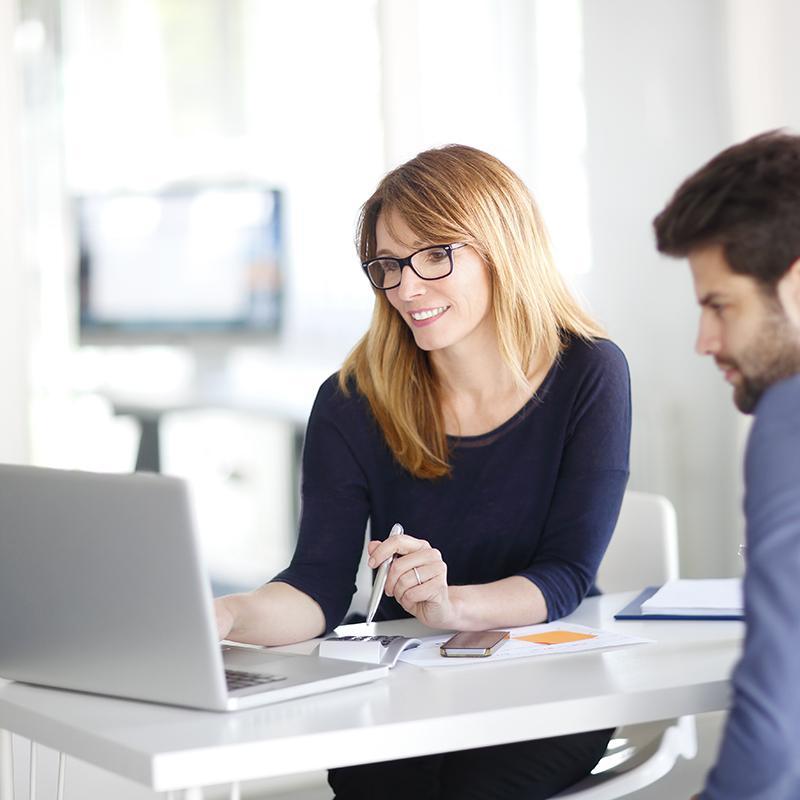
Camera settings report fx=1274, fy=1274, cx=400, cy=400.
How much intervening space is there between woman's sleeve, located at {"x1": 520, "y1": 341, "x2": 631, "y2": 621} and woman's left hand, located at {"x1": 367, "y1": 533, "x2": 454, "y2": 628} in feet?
0.69

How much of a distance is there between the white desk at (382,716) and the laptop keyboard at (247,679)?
0.15 feet

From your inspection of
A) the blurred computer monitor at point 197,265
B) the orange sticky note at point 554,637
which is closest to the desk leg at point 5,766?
the orange sticky note at point 554,637

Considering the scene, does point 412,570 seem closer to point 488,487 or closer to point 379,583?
point 379,583

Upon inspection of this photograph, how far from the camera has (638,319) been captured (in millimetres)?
3734

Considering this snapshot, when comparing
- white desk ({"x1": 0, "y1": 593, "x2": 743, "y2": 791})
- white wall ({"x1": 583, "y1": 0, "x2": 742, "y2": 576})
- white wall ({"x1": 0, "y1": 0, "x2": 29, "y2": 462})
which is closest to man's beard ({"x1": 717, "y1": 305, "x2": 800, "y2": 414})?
white desk ({"x1": 0, "y1": 593, "x2": 743, "y2": 791})

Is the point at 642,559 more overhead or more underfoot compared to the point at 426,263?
more underfoot

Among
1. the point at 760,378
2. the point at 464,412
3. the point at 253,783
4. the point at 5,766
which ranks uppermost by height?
the point at 760,378

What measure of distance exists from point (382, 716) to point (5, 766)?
0.54m

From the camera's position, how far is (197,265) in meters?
A: 3.49

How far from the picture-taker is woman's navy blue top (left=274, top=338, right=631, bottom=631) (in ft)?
6.26

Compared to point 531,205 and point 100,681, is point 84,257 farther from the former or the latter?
point 100,681

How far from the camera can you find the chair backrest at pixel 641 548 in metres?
2.27

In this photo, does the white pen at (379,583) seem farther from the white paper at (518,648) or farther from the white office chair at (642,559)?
the white office chair at (642,559)

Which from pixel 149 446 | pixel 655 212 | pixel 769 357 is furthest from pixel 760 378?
pixel 655 212
